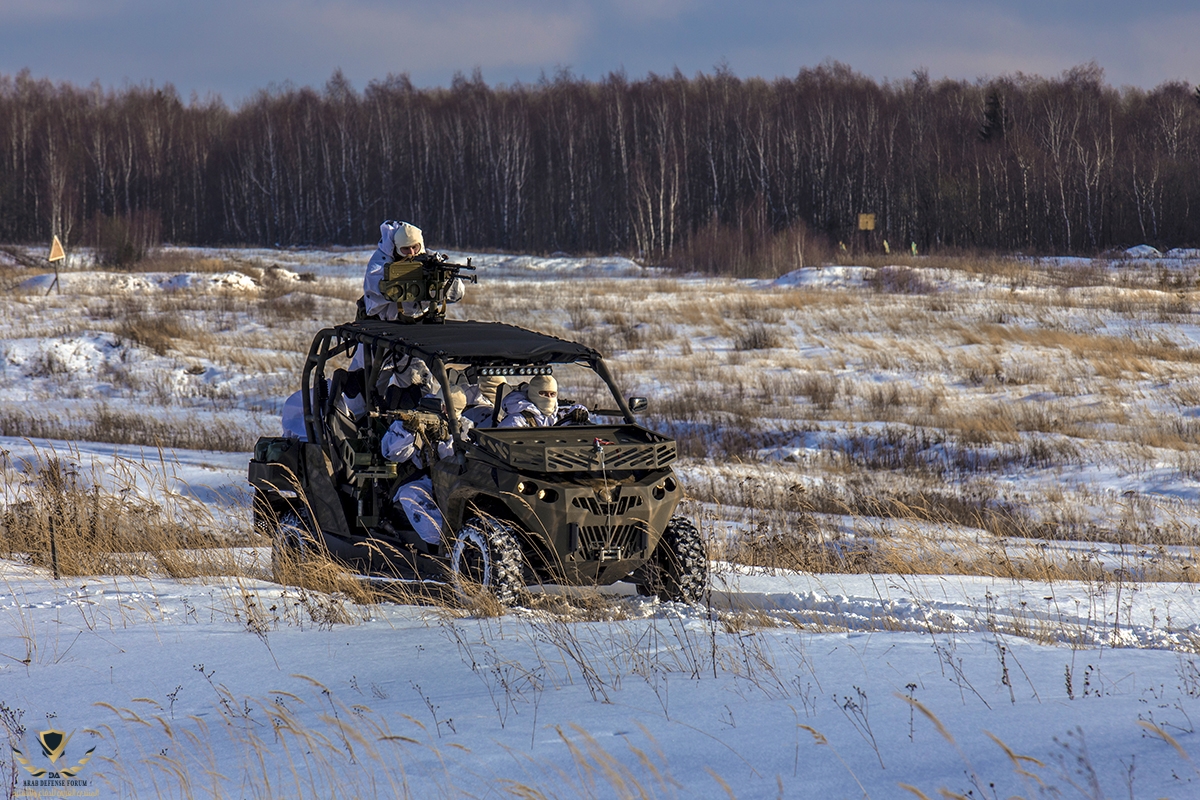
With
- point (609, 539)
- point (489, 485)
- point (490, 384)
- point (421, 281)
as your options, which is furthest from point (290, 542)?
point (609, 539)

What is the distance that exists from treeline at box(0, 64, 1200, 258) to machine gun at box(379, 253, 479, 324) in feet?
152

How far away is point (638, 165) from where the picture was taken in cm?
5547

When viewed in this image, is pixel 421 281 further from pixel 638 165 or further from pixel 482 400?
pixel 638 165

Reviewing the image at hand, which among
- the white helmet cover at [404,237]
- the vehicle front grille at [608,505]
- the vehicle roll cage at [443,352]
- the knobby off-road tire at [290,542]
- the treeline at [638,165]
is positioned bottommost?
the knobby off-road tire at [290,542]

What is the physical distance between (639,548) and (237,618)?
7.35 ft

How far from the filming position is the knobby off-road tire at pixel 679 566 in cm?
632

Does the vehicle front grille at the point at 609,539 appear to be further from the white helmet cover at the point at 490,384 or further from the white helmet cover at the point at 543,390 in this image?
the white helmet cover at the point at 490,384

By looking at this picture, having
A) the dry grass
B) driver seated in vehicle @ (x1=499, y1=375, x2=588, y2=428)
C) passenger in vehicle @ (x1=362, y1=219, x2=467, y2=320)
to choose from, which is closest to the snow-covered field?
the dry grass

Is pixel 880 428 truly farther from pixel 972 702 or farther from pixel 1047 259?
pixel 1047 259

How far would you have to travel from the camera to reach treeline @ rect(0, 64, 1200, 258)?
55.1 m

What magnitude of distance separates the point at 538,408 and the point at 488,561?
1502 mm

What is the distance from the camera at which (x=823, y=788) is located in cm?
325

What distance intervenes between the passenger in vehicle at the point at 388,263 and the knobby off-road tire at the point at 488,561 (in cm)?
279
